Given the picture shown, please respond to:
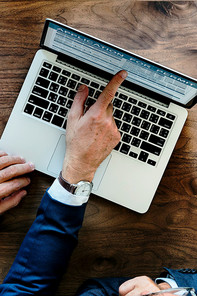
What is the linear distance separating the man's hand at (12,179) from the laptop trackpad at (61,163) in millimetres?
63

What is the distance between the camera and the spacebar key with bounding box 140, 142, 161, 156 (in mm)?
851

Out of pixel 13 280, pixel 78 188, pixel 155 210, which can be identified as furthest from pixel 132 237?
pixel 13 280

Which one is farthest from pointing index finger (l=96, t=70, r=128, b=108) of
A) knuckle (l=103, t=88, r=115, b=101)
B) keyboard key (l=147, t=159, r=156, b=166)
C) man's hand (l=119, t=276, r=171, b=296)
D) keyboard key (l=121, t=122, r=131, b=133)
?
man's hand (l=119, t=276, r=171, b=296)

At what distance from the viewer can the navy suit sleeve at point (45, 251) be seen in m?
0.77

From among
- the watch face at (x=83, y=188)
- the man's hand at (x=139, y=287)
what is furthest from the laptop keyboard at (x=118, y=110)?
the man's hand at (x=139, y=287)

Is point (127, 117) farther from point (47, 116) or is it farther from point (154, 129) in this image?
point (47, 116)

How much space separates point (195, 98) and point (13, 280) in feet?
2.37

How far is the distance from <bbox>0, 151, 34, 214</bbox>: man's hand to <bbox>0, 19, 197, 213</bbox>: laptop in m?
0.03

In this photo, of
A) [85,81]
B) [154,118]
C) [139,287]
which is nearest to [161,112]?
[154,118]

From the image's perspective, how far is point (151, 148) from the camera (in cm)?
85

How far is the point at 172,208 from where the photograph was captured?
92 cm

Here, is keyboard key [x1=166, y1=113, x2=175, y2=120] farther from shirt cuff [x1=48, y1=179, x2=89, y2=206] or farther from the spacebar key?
shirt cuff [x1=48, y1=179, x2=89, y2=206]

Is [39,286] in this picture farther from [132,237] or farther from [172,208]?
[172,208]

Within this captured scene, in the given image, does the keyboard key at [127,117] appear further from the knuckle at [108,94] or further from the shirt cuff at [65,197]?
the shirt cuff at [65,197]
